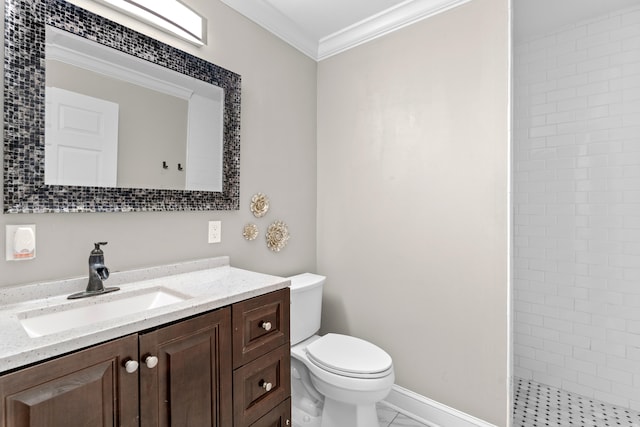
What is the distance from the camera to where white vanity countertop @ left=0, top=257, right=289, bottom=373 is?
743 mm

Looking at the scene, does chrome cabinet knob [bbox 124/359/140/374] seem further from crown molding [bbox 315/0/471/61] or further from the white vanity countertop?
crown molding [bbox 315/0/471/61]

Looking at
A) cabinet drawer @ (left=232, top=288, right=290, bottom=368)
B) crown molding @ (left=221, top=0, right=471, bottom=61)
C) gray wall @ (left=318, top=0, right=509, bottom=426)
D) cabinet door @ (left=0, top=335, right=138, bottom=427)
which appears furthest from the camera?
crown molding @ (left=221, top=0, right=471, bottom=61)

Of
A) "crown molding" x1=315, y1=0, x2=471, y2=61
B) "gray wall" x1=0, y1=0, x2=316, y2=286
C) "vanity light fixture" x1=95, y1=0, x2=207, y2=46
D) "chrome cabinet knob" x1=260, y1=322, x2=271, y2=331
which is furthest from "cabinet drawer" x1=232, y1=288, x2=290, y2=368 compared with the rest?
"crown molding" x1=315, y1=0, x2=471, y2=61

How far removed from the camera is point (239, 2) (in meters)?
1.80

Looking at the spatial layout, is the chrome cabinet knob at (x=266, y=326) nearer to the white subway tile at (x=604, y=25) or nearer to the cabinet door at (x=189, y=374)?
the cabinet door at (x=189, y=374)

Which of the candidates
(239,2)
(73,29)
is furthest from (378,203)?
(73,29)

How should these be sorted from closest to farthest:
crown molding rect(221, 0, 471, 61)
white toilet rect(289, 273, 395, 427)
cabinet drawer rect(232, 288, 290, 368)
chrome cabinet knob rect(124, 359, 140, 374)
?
chrome cabinet knob rect(124, 359, 140, 374), cabinet drawer rect(232, 288, 290, 368), white toilet rect(289, 273, 395, 427), crown molding rect(221, 0, 471, 61)

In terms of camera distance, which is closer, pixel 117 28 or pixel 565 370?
pixel 117 28

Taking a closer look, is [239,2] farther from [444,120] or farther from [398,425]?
[398,425]

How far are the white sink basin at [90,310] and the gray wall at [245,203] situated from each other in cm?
18

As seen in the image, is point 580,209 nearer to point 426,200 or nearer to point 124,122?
point 426,200

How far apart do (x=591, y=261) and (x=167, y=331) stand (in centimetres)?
264

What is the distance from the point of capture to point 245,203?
1869 millimetres

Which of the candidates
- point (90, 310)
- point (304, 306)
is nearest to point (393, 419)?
point (304, 306)
